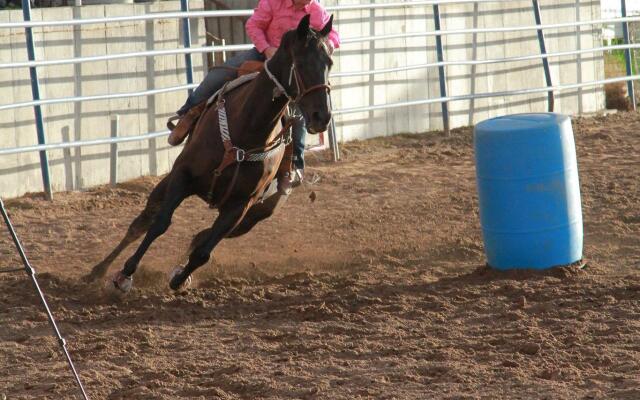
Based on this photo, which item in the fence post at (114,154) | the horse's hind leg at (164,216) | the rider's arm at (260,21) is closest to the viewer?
the horse's hind leg at (164,216)

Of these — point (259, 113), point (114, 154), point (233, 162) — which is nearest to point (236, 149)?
point (233, 162)

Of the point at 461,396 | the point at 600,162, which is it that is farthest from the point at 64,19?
the point at 461,396

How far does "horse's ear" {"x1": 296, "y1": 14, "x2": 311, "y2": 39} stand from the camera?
670 cm

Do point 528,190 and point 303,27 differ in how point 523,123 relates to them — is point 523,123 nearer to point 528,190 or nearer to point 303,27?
point 528,190

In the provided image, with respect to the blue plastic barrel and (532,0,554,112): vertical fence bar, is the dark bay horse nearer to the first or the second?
the blue plastic barrel

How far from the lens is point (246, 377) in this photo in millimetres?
5793

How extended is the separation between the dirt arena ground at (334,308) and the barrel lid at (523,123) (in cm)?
108

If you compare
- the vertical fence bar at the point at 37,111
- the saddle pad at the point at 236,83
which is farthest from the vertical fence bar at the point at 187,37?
the saddle pad at the point at 236,83

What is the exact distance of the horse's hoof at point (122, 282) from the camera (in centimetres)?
748

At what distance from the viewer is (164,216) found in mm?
7383

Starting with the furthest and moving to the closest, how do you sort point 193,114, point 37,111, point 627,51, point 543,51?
point 627,51, point 543,51, point 37,111, point 193,114

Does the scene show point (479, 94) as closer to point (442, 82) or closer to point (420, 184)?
point (442, 82)

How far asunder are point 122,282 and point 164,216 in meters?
0.54

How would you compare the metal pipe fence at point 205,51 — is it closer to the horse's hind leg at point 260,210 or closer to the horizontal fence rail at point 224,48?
the horizontal fence rail at point 224,48
